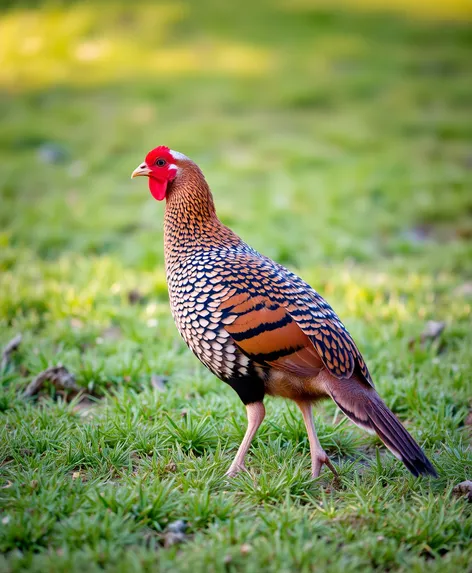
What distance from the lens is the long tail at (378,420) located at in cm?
299

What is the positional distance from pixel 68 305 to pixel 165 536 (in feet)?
9.24

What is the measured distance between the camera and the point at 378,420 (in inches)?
120

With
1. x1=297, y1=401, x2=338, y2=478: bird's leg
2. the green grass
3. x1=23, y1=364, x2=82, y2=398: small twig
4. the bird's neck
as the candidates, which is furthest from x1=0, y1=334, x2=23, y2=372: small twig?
x1=297, y1=401, x2=338, y2=478: bird's leg

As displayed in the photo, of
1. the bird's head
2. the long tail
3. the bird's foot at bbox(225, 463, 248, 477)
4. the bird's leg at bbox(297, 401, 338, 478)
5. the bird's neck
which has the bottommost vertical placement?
the bird's foot at bbox(225, 463, 248, 477)

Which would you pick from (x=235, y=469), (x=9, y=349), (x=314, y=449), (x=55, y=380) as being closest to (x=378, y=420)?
(x=314, y=449)

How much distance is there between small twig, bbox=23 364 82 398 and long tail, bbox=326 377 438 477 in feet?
5.89

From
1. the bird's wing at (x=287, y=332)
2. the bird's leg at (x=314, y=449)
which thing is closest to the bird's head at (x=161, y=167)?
the bird's wing at (x=287, y=332)

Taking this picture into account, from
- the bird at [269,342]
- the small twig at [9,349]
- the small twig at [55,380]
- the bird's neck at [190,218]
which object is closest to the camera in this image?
the bird at [269,342]

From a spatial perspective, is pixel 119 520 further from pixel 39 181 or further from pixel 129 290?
pixel 39 181

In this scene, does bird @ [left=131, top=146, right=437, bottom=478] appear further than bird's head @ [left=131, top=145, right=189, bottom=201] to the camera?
No

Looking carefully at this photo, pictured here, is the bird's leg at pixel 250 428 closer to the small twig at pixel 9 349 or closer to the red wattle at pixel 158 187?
the red wattle at pixel 158 187

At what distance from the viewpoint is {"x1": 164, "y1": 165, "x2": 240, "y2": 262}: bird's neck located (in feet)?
12.2

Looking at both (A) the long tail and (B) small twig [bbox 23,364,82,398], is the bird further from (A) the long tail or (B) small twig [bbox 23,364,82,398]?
(B) small twig [bbox 23,364,82,398]

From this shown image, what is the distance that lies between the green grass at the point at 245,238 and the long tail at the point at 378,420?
214 millimetres
